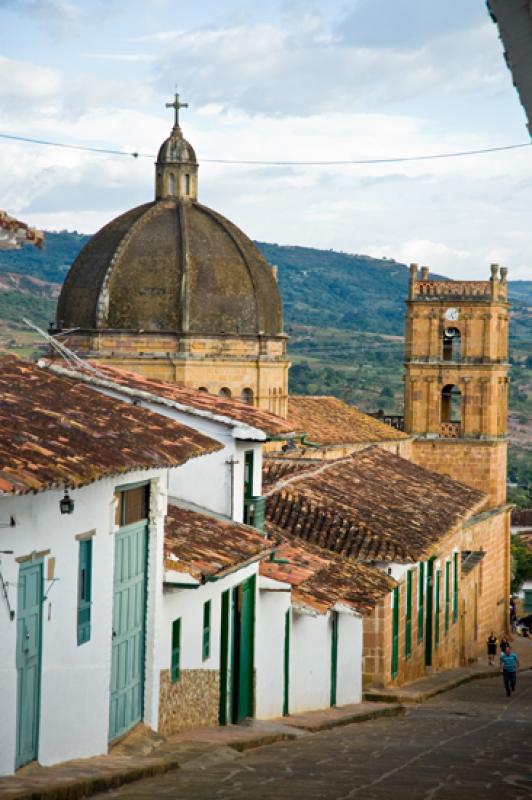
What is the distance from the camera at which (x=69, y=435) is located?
39.4 feet

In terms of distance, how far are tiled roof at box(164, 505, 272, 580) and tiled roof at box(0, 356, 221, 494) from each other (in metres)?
1.01

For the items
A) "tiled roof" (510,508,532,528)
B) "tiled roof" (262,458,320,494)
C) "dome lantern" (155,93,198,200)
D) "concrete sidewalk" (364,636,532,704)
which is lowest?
"tiled roof" (510,508,532,528)

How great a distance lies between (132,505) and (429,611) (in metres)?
17.8

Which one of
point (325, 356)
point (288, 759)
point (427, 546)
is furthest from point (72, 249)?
point (288, 759)

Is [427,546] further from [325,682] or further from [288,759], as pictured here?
[288,759]

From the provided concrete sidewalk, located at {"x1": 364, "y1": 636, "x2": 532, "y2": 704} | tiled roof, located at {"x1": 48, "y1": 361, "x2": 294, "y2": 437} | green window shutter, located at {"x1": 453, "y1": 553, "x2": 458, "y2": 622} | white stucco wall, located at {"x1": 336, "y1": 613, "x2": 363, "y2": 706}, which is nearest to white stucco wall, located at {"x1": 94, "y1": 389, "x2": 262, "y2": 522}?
tiled roof, located at {"x1": 48, "y1": 361, "x2": 294, "y2": 437}

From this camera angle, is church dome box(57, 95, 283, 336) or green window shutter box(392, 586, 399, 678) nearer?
green window shutter box(392, 586, 399, 678)

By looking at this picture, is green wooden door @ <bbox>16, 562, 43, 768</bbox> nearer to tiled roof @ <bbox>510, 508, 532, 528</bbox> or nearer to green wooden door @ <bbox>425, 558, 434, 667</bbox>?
green wooden door @ <bbox>425, 558, 434, 667</bbox>

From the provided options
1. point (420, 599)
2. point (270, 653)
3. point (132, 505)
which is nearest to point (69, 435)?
point (132, 505)

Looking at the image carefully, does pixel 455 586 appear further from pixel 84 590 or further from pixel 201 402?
pixel 84 590

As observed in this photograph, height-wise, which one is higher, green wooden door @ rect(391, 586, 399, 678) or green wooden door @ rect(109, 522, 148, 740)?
green wooden door @ rect(109, 522, 148, 740)

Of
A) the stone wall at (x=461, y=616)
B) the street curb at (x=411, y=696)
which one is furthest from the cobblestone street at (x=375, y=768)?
the stone wall at (x=461, y=616)

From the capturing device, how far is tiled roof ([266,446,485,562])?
2497cm

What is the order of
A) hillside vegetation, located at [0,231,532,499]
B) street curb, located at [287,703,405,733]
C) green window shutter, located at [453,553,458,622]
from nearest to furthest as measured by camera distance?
street curb, located at [287,703,405,733], green window shutter, located at [453,553,458,622], hillside vegetation, located at [0,231,532,499]
